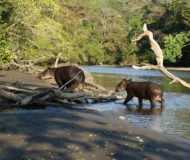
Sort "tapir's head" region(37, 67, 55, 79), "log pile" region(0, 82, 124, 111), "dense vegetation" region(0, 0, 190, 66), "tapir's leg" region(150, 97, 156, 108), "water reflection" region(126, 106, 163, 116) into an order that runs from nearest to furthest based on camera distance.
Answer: "log pile" region(0, 82, 124, 111)
"water reflection" region(126, 106, 163, 116)
"tapir's leg" region(150, 97, 156, 108)
"tapir's head" region(37, 67, 55, 79)
"dense vegetation" region(0, 0, 190, 66)

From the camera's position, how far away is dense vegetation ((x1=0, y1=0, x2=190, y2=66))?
33562mm

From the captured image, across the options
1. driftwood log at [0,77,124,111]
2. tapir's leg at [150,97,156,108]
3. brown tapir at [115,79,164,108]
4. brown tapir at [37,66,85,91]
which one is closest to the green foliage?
brown tapir at [37,66,85,91]

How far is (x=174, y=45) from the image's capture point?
8331 centimetres

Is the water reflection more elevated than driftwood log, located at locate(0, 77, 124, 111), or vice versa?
driftwood log, located at locate(0, 77, 124, 111)

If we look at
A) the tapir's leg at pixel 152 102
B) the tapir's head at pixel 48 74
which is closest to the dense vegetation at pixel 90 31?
the tapir's head at pixel 48 74

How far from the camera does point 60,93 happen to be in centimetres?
1656

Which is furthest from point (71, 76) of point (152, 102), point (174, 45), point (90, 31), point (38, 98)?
point (90, 31)

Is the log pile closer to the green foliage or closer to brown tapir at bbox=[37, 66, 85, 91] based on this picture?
brown tapir at bbox=[37, 66, 85, 91]

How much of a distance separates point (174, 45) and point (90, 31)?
24681 millimetres

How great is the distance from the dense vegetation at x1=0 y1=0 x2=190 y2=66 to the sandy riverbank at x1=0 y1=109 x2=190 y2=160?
63.9 feet

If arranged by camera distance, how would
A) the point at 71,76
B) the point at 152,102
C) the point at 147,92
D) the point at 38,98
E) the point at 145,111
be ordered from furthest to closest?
the point at 71,76
the point at 147,92
the point at 152,102
the point at 145,111
the point at 38,98

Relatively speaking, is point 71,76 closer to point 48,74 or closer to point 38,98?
point 48,74

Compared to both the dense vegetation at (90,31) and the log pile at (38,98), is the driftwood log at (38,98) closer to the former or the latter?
the log pile at (38,98)

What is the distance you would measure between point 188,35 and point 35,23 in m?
55.1
